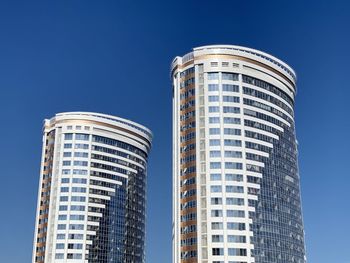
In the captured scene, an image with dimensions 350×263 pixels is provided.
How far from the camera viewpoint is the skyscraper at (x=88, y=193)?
147000 millimetres

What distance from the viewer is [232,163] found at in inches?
4373

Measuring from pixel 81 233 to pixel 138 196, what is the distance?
32.2 m

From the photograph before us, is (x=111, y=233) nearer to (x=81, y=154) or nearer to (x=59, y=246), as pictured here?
(x=59, y=246)

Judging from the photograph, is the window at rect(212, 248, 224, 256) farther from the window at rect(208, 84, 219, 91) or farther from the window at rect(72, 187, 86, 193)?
the window at rect(72, 187, 86, 193)

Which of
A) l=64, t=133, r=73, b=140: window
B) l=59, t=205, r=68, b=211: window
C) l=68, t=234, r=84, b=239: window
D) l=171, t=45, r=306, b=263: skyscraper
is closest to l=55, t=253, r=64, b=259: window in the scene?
l=68, t=234, r=84, b=239: window

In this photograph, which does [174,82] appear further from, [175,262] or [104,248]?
[104,248]

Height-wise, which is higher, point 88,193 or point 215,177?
point 88,193

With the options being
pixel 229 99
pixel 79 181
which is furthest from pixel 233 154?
pixel 79 181

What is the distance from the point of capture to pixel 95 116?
163 metres

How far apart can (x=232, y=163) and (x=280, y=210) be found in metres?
18.7

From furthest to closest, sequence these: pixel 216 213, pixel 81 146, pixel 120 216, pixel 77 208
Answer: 1. pixel 120 216
2. pixel 81 146
3. pixel 77 208
4. pixel 216 213

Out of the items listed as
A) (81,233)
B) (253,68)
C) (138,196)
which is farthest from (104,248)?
(253,68)

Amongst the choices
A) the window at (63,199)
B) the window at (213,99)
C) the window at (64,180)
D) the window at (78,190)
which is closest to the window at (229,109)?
the window at (213,99)

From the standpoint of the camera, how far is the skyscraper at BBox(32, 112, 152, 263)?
14700 cm
